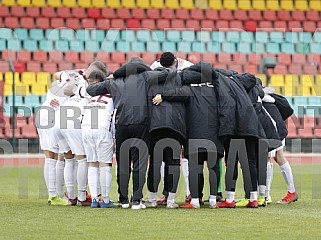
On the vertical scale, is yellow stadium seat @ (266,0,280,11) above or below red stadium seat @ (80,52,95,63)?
above

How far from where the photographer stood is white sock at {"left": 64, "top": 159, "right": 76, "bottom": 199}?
12695 millimetres

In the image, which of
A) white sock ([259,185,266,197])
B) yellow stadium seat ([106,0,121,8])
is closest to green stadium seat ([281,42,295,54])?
yellow stadium seat ([106,0,121,8])

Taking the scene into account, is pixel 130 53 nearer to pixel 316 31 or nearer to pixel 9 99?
pixel 9 99

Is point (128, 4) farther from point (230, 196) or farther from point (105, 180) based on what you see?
point (105, 180)

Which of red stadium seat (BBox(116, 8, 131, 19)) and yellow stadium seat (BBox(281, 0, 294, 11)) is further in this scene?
yellow stadium seat (BBox(281, 0, 294, 11))

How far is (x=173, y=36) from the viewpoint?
1089 inches

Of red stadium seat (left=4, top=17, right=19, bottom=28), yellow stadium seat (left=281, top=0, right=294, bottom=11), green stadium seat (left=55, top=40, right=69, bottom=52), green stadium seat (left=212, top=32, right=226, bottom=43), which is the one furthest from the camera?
yellow stadium seat (left=281, top=0, right=294, bottom=11)

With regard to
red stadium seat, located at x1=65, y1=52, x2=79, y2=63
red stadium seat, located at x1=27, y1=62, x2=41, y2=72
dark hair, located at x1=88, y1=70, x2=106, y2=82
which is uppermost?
red stadium seat, located at x1=65, y1=52, x2=79, y2=63

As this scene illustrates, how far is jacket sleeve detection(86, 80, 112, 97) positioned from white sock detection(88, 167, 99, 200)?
1066 mm

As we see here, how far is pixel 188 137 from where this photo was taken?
12211 millimetres

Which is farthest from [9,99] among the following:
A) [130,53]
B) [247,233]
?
[247,233]

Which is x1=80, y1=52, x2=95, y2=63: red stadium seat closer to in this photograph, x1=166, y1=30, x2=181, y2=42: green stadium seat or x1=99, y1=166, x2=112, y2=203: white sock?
x1=166, y1=30, x2=181, y2=42: green stadium seat

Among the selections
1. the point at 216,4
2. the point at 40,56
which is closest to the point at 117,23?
the point at 40,56

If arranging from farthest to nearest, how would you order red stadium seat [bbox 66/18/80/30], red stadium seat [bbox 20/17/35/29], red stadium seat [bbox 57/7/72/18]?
red stadium seat [bbox 57/7/72/18] < red stadium seat [bbox 66/18/80/30] < red stadium seat [bbox 20/17/35/29]
